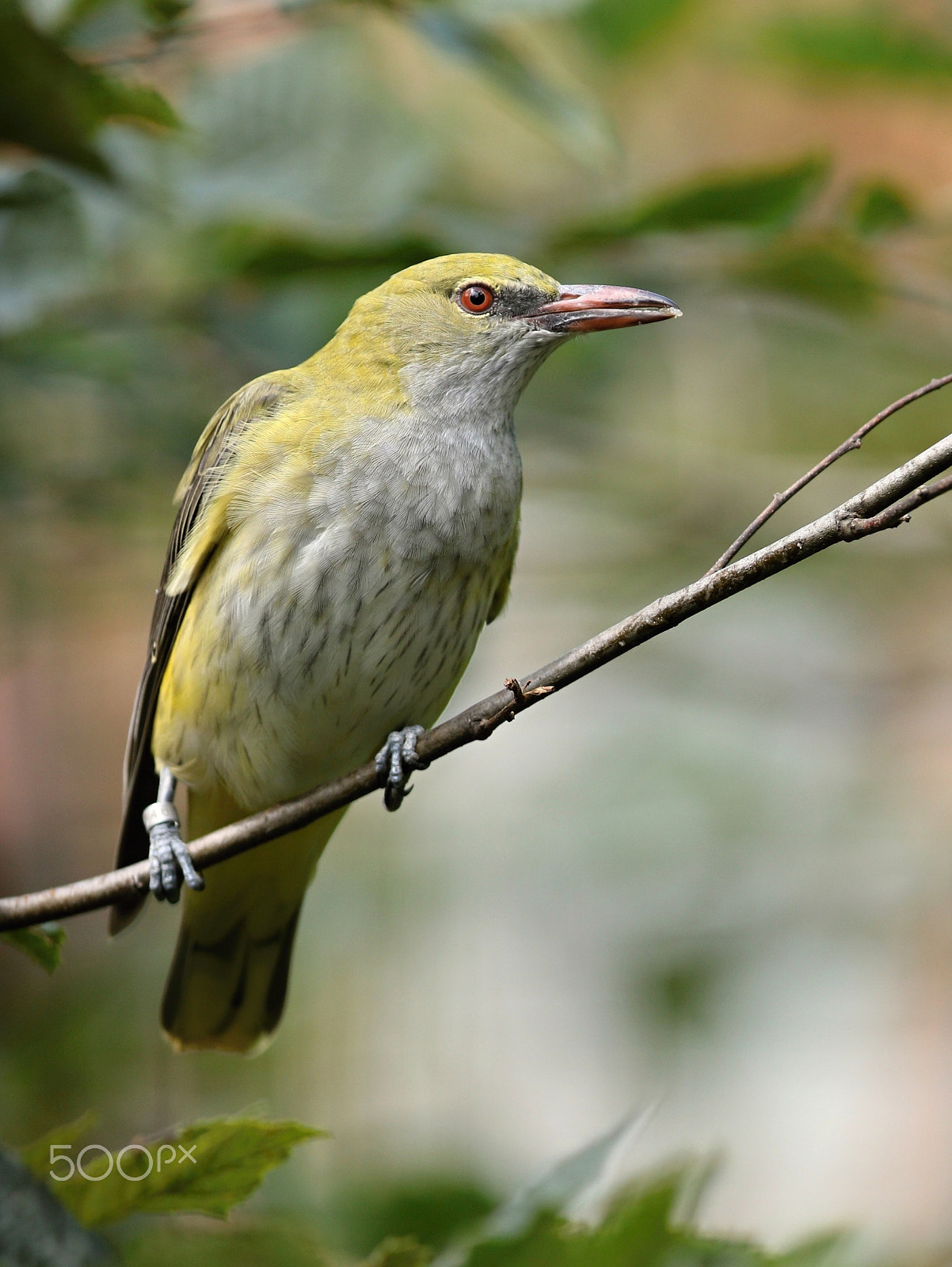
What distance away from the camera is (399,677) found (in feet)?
10.6

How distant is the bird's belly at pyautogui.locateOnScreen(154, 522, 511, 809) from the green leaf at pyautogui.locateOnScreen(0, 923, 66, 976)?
1.07 m

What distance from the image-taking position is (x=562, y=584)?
20.2 ft

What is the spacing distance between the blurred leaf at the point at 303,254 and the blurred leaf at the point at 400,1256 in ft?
6.92

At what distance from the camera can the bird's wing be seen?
335cm

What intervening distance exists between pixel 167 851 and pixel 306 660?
52 centimetres

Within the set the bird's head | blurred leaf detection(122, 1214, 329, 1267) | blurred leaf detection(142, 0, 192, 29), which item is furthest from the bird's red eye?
blurred leaf detection(122, 1214, 329, 1267)

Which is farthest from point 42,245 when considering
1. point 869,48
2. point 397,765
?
point 869,48

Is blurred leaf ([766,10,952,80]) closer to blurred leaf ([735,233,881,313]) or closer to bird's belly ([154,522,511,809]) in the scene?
blurred leaf ([735,233,881,313])

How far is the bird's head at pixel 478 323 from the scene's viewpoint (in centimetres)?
325

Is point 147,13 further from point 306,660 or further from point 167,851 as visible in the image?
point 167,851

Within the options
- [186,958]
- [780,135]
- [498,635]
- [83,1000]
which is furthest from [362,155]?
[780,135]

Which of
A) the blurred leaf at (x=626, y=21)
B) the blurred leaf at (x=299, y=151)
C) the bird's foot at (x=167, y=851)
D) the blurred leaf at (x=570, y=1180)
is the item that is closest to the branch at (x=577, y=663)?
the bird's foot at (x=167, y=851)

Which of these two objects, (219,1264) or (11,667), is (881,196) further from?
(11,667)

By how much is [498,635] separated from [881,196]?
168 inches
